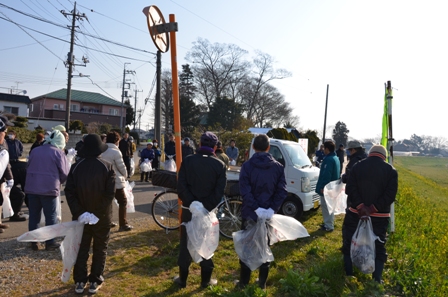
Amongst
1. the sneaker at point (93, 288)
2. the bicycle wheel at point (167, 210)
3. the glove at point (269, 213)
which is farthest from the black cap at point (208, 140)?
the bicycle wheel at point (167, 210)

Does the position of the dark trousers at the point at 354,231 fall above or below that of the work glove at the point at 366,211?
below

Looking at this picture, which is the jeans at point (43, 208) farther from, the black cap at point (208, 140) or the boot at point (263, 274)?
the boot at point (263, 274)

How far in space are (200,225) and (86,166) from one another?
145cm


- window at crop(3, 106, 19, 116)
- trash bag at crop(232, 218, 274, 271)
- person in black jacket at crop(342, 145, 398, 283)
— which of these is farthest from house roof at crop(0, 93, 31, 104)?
person in black jacket at crop(342, 145, 398, 283)

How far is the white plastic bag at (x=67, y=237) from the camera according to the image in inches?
156

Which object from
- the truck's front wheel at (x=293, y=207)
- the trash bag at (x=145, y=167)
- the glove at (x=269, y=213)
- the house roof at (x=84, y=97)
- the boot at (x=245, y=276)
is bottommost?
the boot at (x=245, y=276)

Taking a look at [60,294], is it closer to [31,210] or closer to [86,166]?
[86,166]

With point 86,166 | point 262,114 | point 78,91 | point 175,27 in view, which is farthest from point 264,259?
point 78,91

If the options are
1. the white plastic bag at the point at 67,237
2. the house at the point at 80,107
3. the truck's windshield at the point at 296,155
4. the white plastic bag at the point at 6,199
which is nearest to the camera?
the white plastic bag at the point at 67,237

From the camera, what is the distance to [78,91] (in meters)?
58.8

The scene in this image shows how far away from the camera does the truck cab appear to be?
8148mm

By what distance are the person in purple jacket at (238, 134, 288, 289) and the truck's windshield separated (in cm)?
426

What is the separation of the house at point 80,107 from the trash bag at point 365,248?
161 feet

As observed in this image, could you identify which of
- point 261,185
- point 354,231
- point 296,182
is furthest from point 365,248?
point 296,182
